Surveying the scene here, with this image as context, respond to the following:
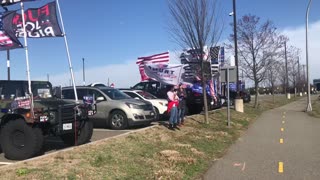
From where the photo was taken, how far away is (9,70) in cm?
1423

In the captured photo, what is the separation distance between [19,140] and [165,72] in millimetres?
13561

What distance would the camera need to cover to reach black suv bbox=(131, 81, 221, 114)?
24.8 metres

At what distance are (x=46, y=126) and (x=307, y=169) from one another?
597cm

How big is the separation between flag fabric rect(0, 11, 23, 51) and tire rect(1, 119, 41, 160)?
1965mm

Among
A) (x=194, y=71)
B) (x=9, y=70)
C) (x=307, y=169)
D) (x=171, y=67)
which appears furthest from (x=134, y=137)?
(x=171, y=67)

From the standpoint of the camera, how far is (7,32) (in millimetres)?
11820

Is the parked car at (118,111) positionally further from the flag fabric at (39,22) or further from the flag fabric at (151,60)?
the flag fabric at (151,60)

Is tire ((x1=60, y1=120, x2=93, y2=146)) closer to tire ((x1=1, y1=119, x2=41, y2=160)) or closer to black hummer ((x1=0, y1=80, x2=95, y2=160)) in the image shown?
black hummer ((x1=0, y1=80, x2=95, y2=160))

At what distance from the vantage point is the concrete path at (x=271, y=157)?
10141mm

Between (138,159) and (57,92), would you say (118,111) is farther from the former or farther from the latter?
(138,159)

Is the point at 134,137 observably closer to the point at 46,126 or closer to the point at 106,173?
the point at 46,126

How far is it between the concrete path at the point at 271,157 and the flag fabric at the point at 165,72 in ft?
17.9

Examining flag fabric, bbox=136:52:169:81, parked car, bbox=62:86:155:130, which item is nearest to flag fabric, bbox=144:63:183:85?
flag fabric, bbox=136:52:169:81

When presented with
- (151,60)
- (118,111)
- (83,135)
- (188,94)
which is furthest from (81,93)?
(151,60)
